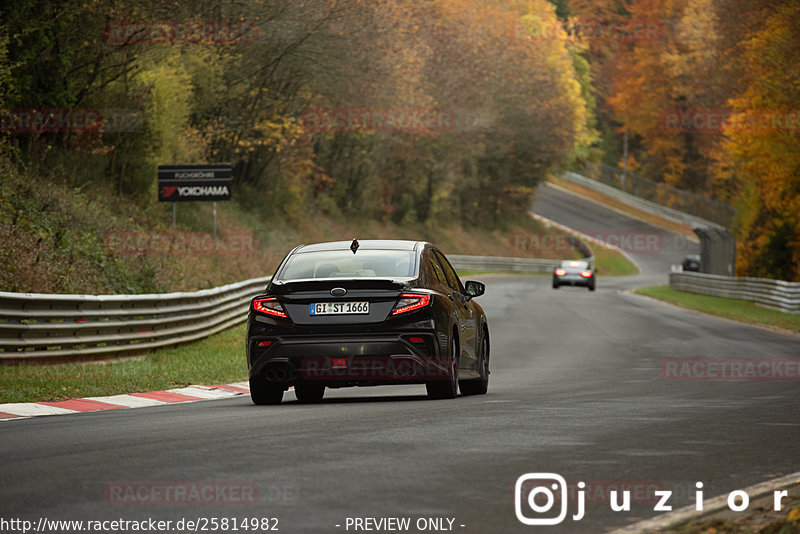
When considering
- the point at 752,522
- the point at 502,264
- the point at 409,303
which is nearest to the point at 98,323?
the point at 409,303

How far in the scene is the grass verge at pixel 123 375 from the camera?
1395 centimetres

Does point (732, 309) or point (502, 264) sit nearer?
point (732, 309)

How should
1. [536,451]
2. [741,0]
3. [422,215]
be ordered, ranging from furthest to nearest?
[422,215]
[741,0]
[536,451]

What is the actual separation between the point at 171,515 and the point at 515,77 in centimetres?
7576

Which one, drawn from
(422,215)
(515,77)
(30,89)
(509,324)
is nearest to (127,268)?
(30,89)

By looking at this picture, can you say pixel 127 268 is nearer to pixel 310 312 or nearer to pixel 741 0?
pixel 310 312

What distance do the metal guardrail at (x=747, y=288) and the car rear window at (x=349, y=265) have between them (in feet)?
95.8

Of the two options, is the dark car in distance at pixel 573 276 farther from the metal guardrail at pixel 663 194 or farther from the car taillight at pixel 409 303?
the car taillight at pixel 409 303

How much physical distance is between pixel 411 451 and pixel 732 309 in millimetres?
35258

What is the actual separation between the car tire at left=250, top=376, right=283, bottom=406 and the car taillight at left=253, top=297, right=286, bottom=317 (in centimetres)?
86

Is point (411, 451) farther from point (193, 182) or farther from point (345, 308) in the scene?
point (193, 182)

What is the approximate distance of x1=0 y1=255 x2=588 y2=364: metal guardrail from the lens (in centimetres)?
1518

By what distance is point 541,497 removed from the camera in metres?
6.66

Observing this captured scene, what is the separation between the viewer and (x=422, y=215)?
73938 millimetres
